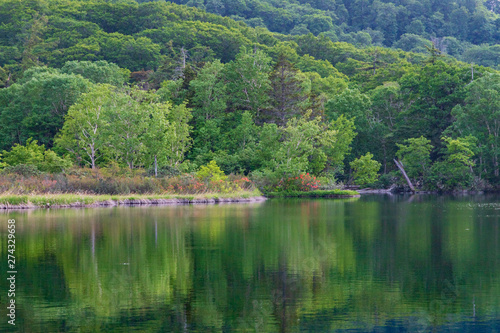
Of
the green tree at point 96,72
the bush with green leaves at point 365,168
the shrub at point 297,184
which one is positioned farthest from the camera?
the green tree at point 96,72

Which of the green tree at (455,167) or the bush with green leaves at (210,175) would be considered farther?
the green tree at (455,167)

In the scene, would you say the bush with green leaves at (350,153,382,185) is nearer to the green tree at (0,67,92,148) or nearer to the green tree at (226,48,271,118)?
the green tree at (226,48,271,118)

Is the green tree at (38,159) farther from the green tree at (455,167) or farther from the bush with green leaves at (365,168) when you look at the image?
the green tree at (455,167)

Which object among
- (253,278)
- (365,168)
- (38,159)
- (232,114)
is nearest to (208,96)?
(232,114)

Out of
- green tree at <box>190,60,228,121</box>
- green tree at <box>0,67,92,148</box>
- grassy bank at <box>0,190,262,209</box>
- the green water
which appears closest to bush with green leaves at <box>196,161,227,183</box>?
grassy bank at <box>0,190,262,209</box>

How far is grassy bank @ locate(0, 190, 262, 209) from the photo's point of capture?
112ft

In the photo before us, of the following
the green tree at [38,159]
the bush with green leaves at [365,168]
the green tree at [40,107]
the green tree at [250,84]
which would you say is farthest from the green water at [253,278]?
the green tree at [40,107]

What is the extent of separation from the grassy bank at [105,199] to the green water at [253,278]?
9866 millimetres

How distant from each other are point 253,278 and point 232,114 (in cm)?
5420

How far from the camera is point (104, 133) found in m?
50.7

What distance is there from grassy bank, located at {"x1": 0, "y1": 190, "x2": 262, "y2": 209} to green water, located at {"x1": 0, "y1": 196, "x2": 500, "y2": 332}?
9866 mm

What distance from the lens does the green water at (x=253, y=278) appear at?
34.1 feet

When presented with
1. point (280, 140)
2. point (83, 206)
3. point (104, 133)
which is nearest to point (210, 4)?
point (280, 140)

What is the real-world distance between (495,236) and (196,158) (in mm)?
43181
